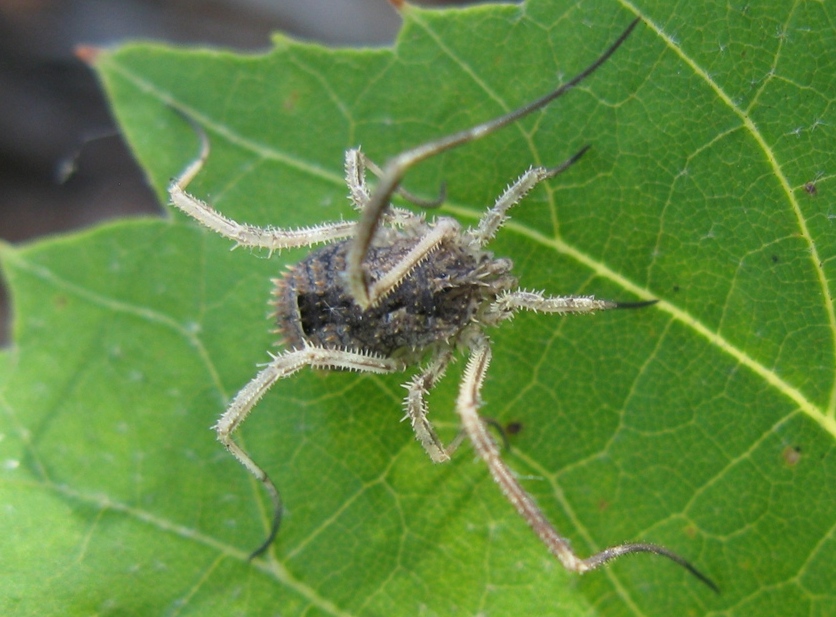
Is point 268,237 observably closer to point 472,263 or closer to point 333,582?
point 472,263

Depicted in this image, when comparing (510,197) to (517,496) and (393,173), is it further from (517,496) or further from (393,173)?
(517,496)

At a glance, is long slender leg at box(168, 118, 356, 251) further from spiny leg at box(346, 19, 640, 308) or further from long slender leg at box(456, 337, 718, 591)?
long slender leg at box(456, 337, 718, 591)

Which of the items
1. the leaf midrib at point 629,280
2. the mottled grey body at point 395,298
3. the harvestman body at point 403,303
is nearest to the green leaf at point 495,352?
the leaf midrib at point 629,280

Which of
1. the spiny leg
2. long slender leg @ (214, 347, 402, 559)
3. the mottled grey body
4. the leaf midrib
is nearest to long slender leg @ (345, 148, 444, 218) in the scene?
the mottled grey body

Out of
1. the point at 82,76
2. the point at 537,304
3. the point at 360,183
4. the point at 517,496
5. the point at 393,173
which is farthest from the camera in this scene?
the point at 82,76

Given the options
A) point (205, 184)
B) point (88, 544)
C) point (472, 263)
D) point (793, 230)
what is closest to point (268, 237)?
point (205, 184)

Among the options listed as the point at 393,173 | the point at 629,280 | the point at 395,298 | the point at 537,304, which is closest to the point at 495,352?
the point at 537,304
